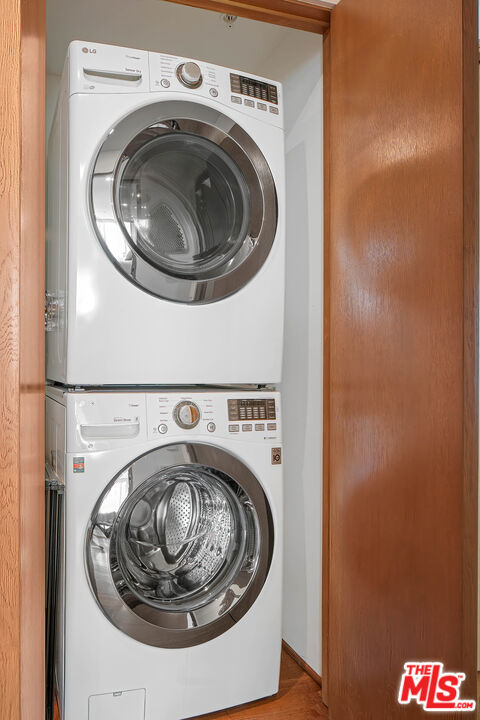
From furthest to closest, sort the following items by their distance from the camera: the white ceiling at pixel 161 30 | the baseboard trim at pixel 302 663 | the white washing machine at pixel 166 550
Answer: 1. the white ceiling at pixel 161 30
2. the baseboard trim at pixel 302 663
3. the white washing machine at pixel 166 550

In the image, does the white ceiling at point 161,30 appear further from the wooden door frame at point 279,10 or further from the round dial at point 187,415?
the round dial at point 187,415

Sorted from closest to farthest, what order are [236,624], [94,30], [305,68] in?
[236,624] → [305,68] → [94,30]

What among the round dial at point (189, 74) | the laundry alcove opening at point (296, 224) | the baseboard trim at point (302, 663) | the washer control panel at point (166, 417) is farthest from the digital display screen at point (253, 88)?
the baseboard trim at point (302, 663)

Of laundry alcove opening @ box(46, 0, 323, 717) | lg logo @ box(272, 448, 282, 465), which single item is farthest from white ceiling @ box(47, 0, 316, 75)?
lg logo @ box(272, 448, 282, 465)

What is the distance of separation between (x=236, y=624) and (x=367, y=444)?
2.23ft

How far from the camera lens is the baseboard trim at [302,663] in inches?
74.3

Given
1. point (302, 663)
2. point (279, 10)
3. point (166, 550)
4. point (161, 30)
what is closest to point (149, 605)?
point (166, 550)

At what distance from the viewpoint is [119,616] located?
5.01 ft

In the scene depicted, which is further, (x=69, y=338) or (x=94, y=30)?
(x=94, y=30)

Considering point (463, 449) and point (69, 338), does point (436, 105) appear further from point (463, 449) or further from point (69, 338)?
point (69, 338)

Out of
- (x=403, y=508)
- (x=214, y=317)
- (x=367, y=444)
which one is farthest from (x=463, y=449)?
(x=214, y=317)

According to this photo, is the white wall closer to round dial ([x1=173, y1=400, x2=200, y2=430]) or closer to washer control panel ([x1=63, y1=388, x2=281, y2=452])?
washer control panel ([x1=63, y1=388, x2=281, y2=452])

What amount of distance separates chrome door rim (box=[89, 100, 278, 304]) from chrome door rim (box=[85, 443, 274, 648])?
463mm

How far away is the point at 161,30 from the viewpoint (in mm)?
2197
